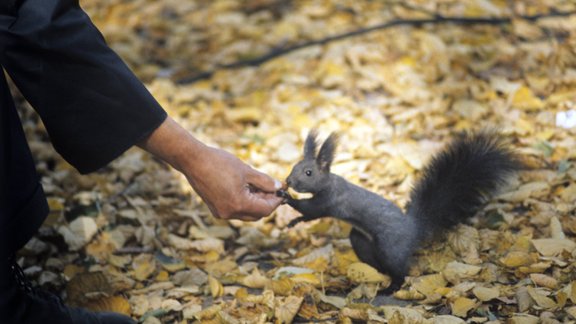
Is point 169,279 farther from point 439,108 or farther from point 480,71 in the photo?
point 480,71

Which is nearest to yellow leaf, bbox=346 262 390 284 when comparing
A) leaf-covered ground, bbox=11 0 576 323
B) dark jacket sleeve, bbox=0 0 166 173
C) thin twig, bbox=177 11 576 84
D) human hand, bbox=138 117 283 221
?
leaf-covered ground, bbox=11 0 576 323

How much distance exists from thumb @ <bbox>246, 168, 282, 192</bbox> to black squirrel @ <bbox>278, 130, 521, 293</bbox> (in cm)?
6

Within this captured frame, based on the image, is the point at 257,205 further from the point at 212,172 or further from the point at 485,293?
the point at 485,293

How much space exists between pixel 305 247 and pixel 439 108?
3.96 ft

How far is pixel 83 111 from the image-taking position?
1.63 m

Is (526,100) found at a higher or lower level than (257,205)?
higher

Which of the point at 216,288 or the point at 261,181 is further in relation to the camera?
the point at 216,288

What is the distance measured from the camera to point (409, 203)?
2.26 metres

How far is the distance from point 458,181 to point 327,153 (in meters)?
0.41

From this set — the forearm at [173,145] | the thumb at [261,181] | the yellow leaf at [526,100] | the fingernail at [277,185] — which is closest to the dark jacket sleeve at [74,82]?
the forearm at [173,145]

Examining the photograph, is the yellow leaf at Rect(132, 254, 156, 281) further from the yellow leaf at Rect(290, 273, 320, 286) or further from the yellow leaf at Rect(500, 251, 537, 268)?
the yellow leaf at Rect(500, 251, 537, 268)

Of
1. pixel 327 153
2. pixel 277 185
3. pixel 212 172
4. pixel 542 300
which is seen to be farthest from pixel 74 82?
pixel 542 300

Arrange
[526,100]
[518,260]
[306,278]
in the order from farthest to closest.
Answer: [526,100]
[306,278]
[518,260]

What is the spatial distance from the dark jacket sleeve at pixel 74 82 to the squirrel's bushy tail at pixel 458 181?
34.7 inches
